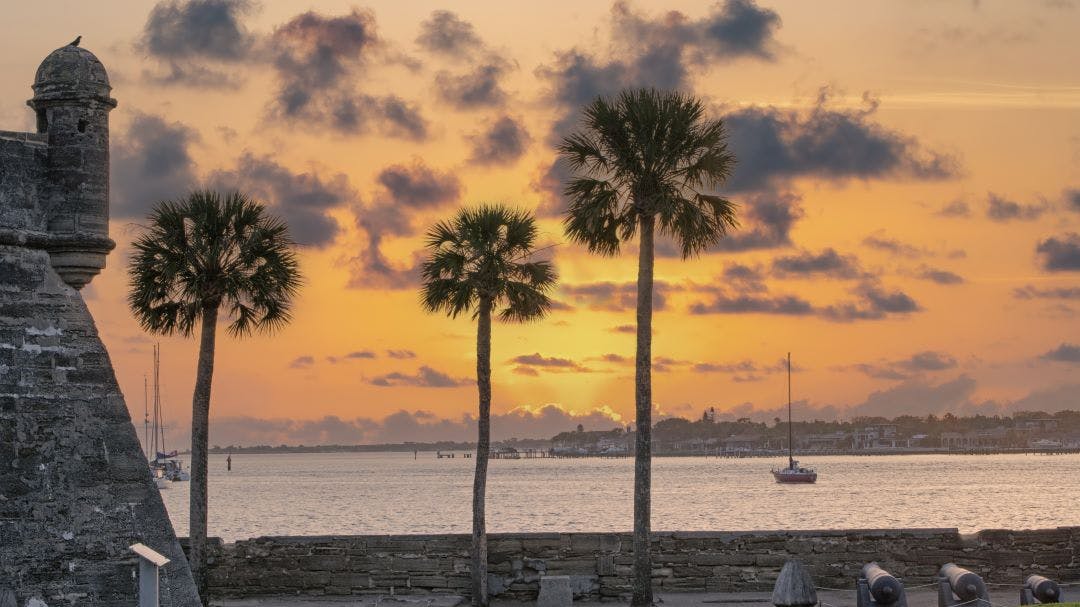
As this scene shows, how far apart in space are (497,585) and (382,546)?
213 cm

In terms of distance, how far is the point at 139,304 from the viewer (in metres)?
26.7

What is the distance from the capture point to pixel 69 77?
16047 millimetres

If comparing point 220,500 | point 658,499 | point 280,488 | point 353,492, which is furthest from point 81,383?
point 280,488

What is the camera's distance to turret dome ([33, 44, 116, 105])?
16.0m

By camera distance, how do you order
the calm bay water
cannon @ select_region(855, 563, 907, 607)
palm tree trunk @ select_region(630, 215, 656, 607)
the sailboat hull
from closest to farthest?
cannon @ select_region(855, 563, 907, 607)
palm tree trunk @ select_region(630, 215, 656, 607)
the calm bay water
the sailboat hull

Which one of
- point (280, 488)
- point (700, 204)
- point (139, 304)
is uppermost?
point (700, 204)

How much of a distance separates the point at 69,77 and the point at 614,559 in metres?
13.0

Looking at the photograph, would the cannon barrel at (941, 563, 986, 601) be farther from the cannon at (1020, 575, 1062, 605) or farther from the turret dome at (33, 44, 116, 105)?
the turret dome at (33, 44, 116, 105)

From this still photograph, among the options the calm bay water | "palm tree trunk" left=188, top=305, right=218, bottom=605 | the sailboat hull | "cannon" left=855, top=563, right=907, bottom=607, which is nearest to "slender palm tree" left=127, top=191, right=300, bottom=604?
"palm tree trunk" left=188, top=305, right=218, bottom=605

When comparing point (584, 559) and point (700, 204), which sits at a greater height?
point (700, 204)

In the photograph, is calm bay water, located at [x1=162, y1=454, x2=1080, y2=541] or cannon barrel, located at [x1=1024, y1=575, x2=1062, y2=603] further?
calm bay water, located at [x1=162, y1=454, x2=1080, y2=541]

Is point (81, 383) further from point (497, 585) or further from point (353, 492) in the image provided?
point (353, 492)

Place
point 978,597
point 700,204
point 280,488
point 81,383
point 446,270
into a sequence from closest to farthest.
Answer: point 81,383 → point 978,597 → point 700,204 → point 446,270 → point 280,488

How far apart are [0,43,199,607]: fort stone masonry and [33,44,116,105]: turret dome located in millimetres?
11
